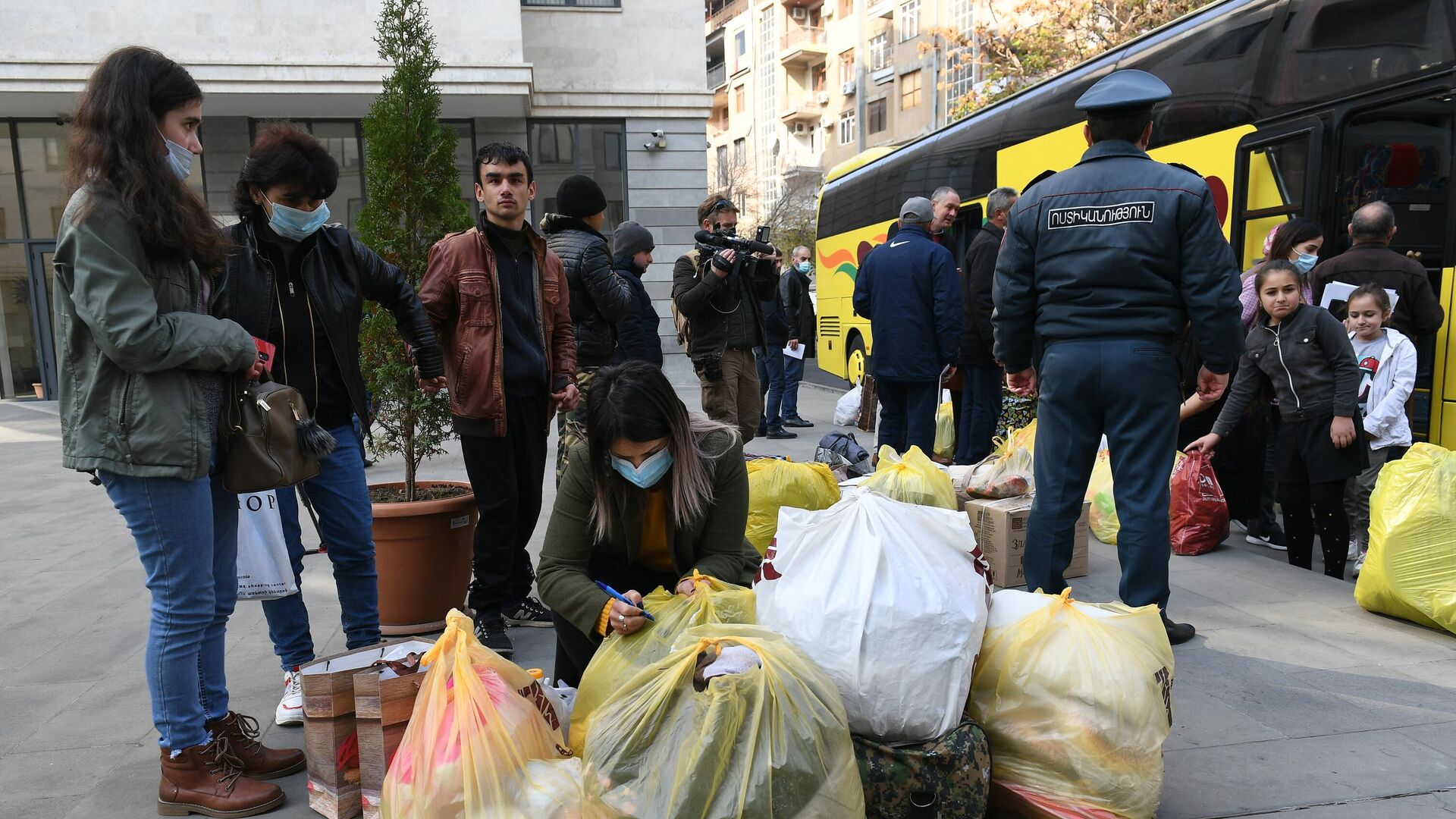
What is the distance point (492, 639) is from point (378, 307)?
157 centimetres

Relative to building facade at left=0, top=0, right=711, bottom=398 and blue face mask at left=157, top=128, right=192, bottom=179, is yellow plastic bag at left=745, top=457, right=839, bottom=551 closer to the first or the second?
blue face mask at left=157, top=128, right=192, bottom=179

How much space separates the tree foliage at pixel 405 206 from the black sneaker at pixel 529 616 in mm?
681

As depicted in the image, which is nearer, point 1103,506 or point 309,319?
point 309,319

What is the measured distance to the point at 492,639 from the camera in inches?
A: 142

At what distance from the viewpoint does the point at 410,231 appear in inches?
165

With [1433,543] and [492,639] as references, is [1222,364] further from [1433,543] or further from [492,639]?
[492,639]

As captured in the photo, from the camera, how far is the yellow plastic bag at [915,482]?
13.7 ft

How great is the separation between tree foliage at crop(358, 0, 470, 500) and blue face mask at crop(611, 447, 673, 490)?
1.72m

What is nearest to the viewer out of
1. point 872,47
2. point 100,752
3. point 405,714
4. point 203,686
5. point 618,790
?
point 618,790

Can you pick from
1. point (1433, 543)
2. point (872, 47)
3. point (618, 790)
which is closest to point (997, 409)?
point (1433, 543)

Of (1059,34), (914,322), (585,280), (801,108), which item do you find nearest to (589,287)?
(585,280)

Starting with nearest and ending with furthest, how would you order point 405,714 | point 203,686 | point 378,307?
point 405,714 → point 203,686 → point 378,307

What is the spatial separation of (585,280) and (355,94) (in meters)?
10.4

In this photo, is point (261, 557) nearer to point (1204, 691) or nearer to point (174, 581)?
point (174, 581)
